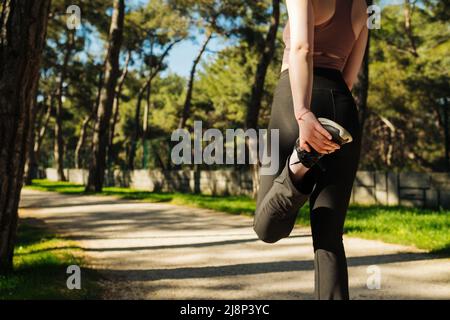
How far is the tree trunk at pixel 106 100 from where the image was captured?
18.0m

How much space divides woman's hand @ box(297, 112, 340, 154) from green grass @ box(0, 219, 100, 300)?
2906mm

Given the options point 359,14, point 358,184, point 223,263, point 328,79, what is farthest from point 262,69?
point 328,79

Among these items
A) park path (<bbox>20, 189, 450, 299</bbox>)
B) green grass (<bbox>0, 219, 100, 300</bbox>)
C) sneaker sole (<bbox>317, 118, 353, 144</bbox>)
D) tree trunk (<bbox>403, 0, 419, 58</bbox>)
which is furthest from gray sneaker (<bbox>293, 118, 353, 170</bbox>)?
tree trunk (<bbox>403, 0, 419, 58</bbox>)

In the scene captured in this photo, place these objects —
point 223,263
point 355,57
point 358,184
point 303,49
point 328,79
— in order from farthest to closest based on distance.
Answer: point 358,184, point 223,263, point 355,57, point 328,79, point 303,49

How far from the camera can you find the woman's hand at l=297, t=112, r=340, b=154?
1797 millimetres

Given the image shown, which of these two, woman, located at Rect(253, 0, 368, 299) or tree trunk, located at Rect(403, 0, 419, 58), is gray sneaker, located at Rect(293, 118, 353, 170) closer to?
woman, located at Rect(253, 0, 368, 299)

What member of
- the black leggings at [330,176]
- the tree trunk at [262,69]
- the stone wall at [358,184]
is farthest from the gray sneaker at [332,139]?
the tree trunk at [262,69]

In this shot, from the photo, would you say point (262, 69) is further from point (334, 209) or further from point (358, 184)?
point (334, 209)

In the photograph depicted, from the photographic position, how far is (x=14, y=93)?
4578mm

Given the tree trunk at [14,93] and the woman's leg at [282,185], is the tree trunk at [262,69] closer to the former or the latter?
the tree trunk at [14,93]

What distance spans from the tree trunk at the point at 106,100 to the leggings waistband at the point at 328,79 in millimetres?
16837

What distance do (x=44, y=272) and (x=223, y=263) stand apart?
1.89 meters
